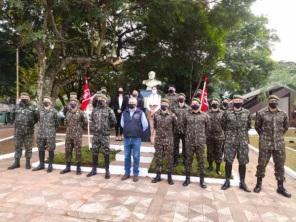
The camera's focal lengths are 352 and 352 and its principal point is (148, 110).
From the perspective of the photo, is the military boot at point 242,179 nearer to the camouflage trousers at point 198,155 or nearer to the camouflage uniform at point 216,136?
the camouflage trousers at point 198,155

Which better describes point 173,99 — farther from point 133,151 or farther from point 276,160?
point 276,160

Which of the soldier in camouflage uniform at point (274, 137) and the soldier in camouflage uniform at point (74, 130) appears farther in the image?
the soldier in camouflage uniform at point (74, 130)

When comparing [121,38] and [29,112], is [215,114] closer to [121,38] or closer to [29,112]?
[29,112]

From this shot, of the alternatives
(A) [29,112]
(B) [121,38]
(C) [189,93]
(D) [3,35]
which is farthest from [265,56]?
(A) [29,112]

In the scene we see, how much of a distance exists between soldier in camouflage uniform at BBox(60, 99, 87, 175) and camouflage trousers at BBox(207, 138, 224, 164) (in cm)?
325

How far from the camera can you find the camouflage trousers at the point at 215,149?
8945 mm

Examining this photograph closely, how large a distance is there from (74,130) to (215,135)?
3550mm

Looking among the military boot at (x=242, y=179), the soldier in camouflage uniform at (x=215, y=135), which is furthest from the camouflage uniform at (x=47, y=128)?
the military boot at (x=242, y=179)

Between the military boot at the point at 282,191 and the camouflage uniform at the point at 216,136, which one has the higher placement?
the camouflage uniform at the point at 216,136

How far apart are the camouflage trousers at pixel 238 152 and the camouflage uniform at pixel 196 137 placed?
0.53 metres

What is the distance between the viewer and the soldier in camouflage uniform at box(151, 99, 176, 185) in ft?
26.4

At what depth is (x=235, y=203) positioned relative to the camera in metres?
6.73

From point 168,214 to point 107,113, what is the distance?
11.0ft

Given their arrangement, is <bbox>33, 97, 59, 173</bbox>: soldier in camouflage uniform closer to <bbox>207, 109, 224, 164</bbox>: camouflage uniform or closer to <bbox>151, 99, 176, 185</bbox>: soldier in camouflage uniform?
<bbox>151, 99, 176, 185</bbox>: soldier in camouflage uniform
